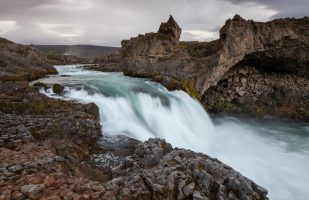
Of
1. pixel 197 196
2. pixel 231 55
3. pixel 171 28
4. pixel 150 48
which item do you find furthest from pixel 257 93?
pixel 197 196

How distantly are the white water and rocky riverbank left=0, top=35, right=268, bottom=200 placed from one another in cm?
341

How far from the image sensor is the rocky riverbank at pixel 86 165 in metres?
8.37

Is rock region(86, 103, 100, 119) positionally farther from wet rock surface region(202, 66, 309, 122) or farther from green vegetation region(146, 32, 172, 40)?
wet rock surface region(202, 66, 309, 122)

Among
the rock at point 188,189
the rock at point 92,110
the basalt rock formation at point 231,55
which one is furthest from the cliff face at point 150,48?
the rock at point 188,189

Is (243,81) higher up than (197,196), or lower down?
higher up

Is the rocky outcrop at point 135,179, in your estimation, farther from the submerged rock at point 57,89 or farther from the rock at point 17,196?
the submerged rock at point 57,89

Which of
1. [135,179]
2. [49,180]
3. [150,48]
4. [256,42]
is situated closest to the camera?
[49,180]

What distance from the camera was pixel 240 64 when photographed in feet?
132

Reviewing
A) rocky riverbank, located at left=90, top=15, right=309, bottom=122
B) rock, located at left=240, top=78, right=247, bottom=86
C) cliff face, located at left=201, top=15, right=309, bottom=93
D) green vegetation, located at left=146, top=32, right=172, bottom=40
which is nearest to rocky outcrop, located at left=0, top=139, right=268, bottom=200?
rocky riverbank, located at left=90, top=15, right=309, bottom=122

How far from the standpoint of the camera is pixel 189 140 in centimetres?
2248

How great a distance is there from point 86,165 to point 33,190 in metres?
3.95

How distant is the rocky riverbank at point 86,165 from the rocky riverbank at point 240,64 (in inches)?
758

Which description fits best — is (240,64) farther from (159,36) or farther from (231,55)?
(159,36)

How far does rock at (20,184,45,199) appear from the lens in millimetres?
7609
